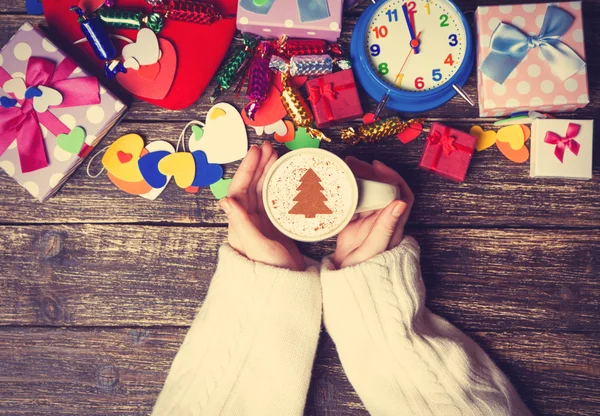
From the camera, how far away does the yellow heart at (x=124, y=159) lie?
44.1 inches

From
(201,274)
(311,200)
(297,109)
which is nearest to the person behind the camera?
(311,200)

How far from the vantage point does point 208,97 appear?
1131mm

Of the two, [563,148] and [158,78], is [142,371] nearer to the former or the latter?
[158,78]

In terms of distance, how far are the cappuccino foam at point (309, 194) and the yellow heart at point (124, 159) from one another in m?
0.40

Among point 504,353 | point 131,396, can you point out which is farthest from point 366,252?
point 131,396

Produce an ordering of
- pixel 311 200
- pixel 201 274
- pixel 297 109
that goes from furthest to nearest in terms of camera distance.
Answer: pixel 201 274 → pixel 297 109 → pixel 311 200

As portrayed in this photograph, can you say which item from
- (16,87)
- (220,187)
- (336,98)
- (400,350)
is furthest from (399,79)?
(16,87)

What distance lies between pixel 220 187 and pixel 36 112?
0.44 metres

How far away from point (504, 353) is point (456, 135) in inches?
20.6

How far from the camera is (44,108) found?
3.48 ft

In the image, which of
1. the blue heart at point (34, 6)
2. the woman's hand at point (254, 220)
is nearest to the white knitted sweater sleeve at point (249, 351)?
the woman's hand at point (254, 220)

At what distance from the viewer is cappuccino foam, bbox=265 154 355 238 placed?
2.93ft

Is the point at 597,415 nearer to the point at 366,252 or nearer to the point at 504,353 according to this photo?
the point at 504,353

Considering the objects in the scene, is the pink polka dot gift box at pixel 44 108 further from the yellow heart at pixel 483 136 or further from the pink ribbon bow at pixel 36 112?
the yellow heart at pixel 483 136
